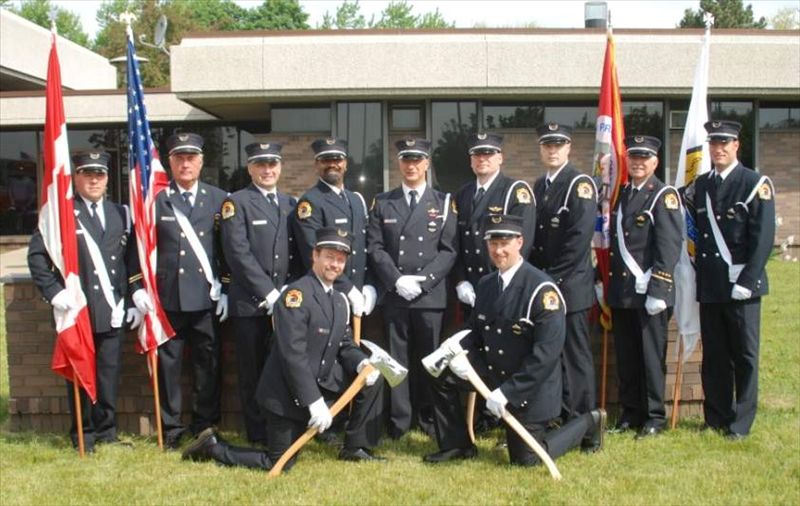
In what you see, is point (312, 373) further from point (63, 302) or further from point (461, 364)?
point (63, 302)

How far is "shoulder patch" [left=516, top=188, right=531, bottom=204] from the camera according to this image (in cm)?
609

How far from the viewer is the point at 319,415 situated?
17.9ft

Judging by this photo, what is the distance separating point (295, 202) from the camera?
6.58 m

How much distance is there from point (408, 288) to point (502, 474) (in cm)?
145

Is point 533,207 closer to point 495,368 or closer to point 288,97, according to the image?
point 495,368

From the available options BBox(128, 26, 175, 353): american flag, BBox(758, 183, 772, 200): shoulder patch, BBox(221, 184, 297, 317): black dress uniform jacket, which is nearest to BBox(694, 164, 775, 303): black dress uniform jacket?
BBox(758, 183, 772, 200): shoulder patch

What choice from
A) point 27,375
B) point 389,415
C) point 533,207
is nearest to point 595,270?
point 533,207

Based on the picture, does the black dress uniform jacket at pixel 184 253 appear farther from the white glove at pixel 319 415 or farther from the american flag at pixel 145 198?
the white glove at pixel 319 415

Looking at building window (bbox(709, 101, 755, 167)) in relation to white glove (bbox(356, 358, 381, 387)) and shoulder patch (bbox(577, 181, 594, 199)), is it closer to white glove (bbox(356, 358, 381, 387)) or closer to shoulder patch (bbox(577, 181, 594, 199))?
shoulder patch (bbox(577, 181, 594, 199))

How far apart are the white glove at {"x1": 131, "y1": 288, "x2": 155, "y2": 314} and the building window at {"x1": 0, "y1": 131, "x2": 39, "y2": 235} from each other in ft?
56.3

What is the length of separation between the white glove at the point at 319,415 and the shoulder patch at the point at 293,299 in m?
0.62

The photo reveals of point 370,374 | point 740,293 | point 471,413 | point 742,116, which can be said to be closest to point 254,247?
point 370,374

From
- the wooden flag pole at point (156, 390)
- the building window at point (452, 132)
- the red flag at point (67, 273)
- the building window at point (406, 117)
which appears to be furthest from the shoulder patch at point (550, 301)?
the building window at point (406, 117)

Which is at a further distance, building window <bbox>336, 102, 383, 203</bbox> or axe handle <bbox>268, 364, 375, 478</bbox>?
building window <bbox>336, 102, 383, 203</bbox>
